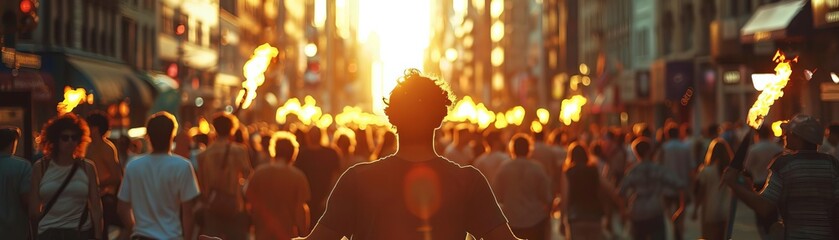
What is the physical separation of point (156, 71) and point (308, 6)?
381ft

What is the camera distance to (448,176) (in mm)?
6004

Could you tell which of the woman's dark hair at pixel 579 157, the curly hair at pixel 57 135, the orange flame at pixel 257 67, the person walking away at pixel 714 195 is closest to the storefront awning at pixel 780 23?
the person walking away at pixel 714 195

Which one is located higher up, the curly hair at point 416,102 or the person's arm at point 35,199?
the curly hair at point 416,102

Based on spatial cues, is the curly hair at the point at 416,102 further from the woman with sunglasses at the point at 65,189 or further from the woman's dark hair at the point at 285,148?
the woman's dark hair at the point at 285,148

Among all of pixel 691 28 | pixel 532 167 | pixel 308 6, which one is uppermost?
pixel 308 6

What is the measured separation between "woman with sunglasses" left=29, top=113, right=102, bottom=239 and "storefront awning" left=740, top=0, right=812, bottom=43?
2043 centimetres

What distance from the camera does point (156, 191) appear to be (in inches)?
380

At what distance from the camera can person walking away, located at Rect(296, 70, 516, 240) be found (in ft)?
19.5

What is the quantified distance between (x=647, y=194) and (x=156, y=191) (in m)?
8.35

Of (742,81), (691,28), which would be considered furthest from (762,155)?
(691,28)

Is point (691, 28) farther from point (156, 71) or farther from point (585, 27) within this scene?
point (585, 27)

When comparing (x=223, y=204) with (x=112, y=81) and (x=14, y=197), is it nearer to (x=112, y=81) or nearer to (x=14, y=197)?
(x=14, y=197)

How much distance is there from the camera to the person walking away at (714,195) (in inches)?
610

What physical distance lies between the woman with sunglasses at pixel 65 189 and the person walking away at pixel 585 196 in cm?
612
